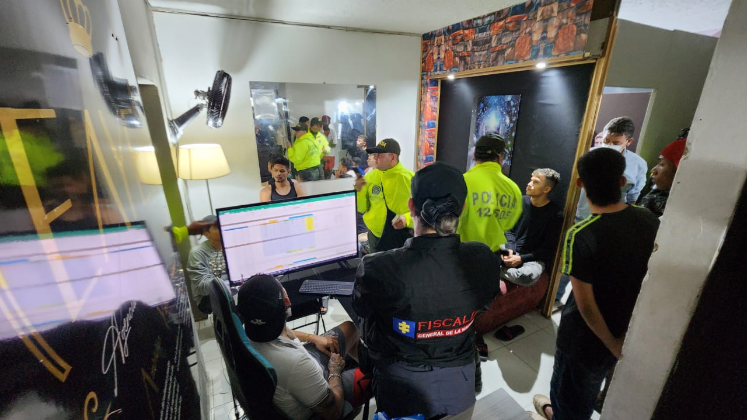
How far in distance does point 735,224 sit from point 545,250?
252 centimetres

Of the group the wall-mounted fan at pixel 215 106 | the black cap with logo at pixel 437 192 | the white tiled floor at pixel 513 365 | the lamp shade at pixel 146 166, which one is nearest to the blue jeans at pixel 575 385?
the white tiled floor at pixel 513 365

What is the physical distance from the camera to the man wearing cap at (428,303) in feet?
3.61

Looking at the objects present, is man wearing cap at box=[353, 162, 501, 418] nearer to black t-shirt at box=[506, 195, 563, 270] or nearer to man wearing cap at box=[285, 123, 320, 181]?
black t-shirt at box=[506, 195, 563, 270]

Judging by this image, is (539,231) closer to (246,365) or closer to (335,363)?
(335,363)

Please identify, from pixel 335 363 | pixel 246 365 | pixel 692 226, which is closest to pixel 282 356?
pixel 246 365

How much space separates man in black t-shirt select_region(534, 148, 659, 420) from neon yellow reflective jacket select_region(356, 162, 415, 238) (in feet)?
4.94

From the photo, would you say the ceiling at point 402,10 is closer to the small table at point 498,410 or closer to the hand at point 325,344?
the hand at point 325,344

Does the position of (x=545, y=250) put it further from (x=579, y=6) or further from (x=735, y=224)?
(x=735, y=224)

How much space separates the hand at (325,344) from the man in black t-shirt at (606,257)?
1.30m

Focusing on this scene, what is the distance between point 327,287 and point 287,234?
0.41 m

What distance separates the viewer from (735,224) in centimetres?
37

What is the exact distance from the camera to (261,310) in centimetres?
120

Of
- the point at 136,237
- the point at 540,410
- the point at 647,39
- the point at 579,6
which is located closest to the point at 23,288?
the point at 136,237

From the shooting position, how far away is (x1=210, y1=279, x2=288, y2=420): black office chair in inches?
41.9
